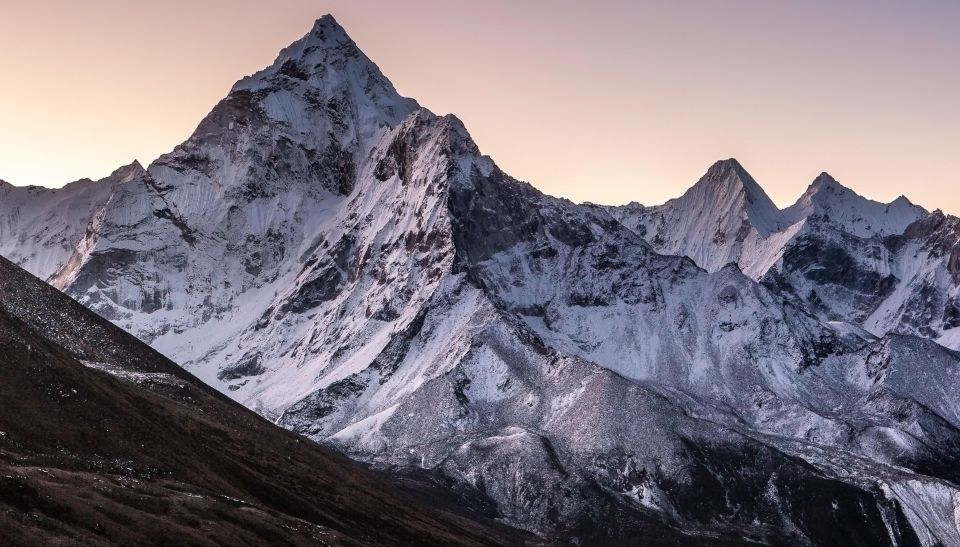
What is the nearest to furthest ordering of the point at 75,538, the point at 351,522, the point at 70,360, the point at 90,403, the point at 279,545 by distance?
1. the point at 75,538
2. the point at 279,545
3. the point at 90,403
4. the point at 70,360
5. the point at 351,522

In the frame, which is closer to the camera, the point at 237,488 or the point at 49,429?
the point at 49,429

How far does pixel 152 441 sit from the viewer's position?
172 m

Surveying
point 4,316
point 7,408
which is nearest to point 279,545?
point 7,408

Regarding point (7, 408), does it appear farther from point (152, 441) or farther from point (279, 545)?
point (279, 545)

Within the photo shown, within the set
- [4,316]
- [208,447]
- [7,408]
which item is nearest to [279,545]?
[7,408]

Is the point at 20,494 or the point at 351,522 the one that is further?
the point at 351,522

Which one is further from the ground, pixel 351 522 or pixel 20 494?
pixel 351 522

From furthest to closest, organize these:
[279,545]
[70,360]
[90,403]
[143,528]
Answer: [70,360] → [90,403] → [279,545] → [143,528]

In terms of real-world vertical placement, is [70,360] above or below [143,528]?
above

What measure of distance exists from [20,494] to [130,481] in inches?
904

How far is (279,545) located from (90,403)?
45197 millimetres

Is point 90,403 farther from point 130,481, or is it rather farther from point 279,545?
point 279,545

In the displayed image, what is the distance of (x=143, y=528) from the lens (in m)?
120

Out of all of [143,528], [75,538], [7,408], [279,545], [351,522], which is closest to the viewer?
[75,538]
